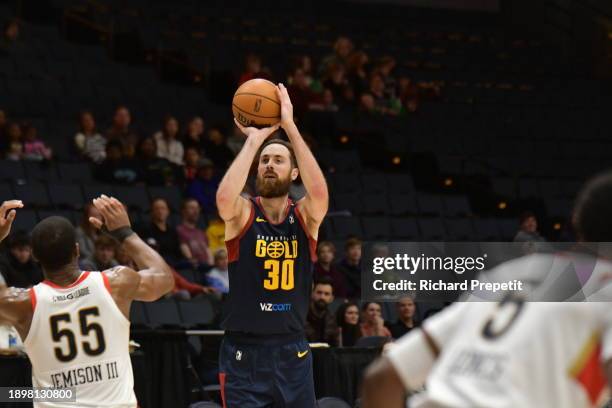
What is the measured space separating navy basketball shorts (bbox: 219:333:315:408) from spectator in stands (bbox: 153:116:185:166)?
742 cm

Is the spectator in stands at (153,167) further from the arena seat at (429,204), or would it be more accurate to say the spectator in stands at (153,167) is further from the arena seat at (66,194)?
the arena seat at (429,204)

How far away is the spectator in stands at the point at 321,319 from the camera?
375 inches

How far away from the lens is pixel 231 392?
5.77 meters

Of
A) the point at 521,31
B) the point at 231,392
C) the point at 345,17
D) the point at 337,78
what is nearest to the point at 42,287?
the point at 231,392

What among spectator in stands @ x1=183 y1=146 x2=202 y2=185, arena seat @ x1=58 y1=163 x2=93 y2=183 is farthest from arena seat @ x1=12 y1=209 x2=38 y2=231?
spectator in stands @ x1=183 y1=146 x2=202 y2=185

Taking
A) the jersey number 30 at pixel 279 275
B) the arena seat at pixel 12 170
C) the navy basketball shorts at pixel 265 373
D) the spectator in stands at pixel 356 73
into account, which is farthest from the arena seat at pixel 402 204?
the navy basketball shorts at pixel 265 373

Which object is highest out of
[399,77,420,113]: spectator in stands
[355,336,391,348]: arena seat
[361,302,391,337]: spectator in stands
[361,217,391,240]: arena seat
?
[399,77,420,113]: spectator in stands

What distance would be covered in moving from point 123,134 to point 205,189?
1198 millimetres

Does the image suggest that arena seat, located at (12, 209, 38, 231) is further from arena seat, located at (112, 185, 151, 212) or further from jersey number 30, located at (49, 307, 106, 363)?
jersey number 30, located at (49, 307, 106, 363)

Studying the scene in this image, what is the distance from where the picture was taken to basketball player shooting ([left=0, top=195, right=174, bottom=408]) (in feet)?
14.4

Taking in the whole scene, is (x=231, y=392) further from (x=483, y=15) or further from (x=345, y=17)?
(x=483, y=15)

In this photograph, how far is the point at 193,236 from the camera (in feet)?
38.0

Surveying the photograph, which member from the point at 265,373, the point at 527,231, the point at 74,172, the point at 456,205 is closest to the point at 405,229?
the point at 527,231

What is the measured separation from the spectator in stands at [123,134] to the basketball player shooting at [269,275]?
6.72 meters
